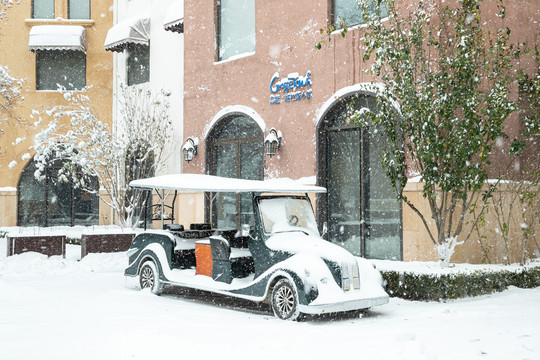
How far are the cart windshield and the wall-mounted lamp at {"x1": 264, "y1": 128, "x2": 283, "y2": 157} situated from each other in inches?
206

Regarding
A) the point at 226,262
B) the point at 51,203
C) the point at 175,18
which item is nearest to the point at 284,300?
the point at 226,262

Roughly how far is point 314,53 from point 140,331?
8.59 m

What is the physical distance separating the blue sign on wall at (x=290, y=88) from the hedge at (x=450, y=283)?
18.6ft

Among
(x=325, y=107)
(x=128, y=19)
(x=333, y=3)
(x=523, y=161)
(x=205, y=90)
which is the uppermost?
(x=128, y=19)

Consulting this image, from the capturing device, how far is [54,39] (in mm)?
21578

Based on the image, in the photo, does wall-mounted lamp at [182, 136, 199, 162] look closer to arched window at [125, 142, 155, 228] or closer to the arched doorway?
arched window at [125, 142, 155, 228]

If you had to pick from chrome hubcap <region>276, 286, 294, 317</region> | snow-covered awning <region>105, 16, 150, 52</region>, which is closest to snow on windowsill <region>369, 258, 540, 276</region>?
chrome hubcap <region>276, 286, 294, 317</region>

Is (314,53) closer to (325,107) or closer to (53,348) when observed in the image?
(325,107)

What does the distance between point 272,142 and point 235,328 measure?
750cm

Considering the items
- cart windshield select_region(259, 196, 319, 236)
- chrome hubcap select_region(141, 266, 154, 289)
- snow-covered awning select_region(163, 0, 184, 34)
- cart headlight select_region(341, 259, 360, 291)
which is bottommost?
chrome hubcap select_region(141, 266, 154, 289)

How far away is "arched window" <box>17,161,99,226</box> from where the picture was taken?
21922mm

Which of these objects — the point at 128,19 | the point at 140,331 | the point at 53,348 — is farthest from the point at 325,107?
the point at 128,19

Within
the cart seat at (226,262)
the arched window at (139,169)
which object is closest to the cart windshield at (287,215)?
the cart seat at (226,262)

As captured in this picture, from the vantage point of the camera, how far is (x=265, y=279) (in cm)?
775
